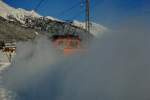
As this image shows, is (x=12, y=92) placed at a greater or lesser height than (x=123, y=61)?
lesser

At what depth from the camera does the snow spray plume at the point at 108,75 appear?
949 cm

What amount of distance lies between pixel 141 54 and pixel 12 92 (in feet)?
19.3

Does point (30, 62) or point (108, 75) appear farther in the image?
point (30, 62)

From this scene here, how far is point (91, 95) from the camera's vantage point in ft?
33.6

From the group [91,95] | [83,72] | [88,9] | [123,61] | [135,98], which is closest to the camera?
[135,98]

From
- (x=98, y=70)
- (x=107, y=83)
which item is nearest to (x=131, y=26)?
(x=98, y=70)

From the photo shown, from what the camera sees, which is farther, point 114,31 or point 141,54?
point 114,31

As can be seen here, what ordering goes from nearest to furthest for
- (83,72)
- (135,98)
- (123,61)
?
(135,98) → (123,61) → (83,72)

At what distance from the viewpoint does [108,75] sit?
11.0 m

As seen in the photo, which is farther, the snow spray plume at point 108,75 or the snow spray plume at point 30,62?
the snow spray plume at point 30,62

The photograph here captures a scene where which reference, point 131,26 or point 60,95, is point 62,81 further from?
point 131,26

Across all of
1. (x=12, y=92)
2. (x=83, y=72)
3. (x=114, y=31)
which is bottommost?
(x=12, y=92)

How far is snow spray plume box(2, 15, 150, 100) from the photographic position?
374 inches

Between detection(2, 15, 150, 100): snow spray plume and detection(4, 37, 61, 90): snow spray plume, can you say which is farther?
detection(4, 37, 61, 90): snow spray plume
